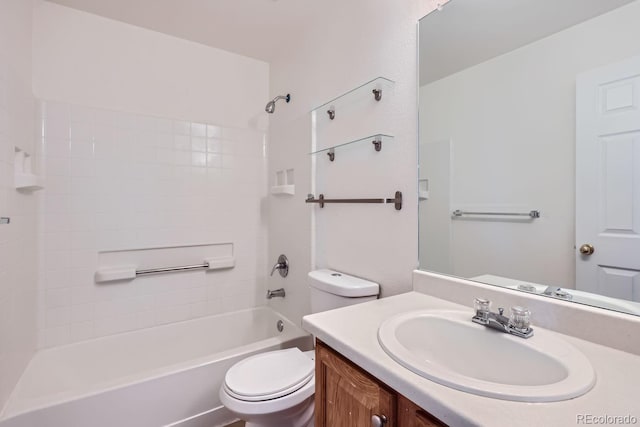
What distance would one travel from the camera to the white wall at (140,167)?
1.79 metres

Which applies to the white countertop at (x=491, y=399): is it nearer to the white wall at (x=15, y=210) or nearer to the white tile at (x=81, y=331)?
the white wall at (x=15, y=210)

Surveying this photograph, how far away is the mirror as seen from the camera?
2.58ft

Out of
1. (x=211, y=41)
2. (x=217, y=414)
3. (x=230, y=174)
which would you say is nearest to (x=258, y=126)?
(x=230, y=174)

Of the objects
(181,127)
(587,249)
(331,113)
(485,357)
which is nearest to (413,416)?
(485,357)

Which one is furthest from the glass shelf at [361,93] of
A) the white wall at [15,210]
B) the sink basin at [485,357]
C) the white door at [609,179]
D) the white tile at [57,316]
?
the white tile at [57,316]

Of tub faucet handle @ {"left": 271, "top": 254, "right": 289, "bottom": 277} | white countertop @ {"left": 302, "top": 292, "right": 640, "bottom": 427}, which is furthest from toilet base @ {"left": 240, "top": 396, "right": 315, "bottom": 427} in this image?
tub faucet handle @ {"left": 271, "top": 254, "right": 289, "bottom": 277}

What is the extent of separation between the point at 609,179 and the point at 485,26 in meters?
0.70

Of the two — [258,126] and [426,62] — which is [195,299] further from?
[426,62]

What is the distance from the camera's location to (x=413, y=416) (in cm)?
60

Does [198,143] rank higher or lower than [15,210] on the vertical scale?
higher

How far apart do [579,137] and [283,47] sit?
79.9 inches

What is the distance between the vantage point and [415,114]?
1.28 metres

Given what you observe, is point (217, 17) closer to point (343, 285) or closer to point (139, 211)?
point (139, 211)

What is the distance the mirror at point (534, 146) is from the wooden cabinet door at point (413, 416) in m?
0.58
